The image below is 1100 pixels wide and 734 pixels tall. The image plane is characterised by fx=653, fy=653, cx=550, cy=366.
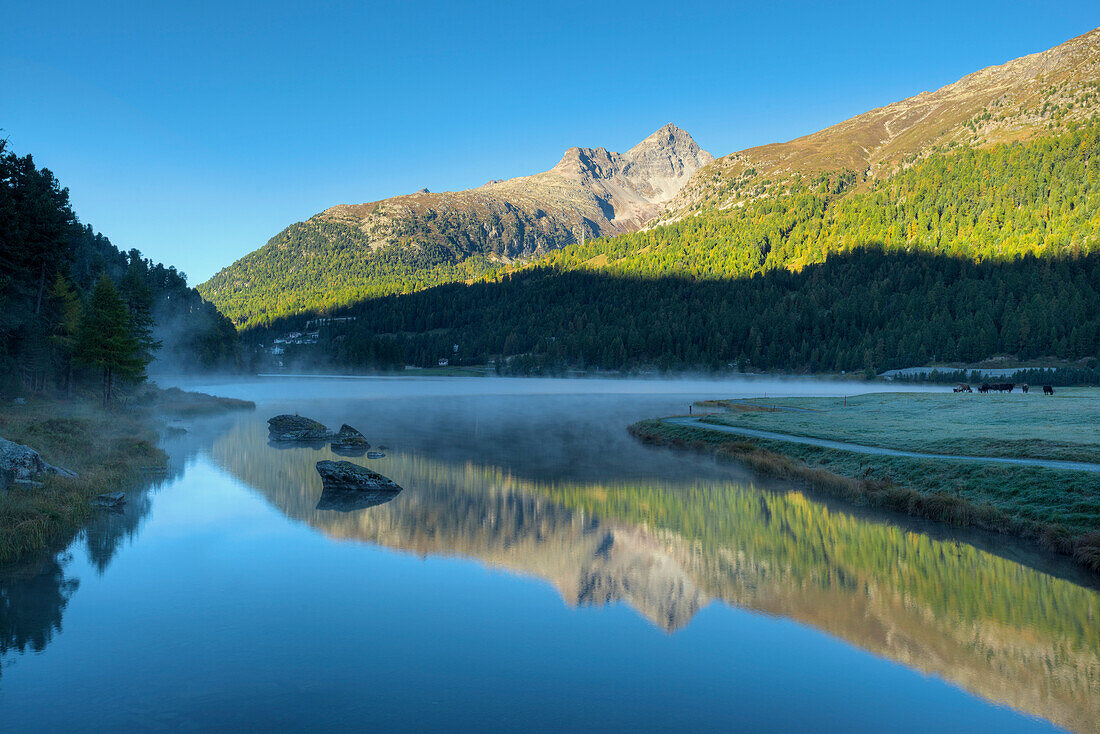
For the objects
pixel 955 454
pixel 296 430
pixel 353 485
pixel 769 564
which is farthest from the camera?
pixel 296 430

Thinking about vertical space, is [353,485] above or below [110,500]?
below

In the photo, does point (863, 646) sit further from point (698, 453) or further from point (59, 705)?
point (698, 453)

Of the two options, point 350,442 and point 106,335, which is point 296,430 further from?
point 106,335

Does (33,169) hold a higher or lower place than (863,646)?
higher

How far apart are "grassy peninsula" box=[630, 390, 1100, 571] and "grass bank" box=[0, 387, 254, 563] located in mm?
35702

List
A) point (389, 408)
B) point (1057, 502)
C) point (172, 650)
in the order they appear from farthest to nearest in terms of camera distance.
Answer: point (389, 408) → point (1057, 502) → point (172, 650)

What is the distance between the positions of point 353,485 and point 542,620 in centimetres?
2075

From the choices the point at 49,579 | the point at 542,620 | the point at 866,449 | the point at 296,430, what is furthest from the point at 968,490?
the point at 296,430

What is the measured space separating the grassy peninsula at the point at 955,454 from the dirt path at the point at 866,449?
650 mm

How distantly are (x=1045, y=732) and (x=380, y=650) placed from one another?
14.2 meters

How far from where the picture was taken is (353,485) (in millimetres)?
36094

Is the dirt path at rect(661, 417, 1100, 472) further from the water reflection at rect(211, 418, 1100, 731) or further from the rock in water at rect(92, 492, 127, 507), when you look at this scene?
the rock in water at rect(92, 492, 127, 507)

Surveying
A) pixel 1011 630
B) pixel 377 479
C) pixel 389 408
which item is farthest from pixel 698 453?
pixel 389 408

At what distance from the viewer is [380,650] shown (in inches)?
632
